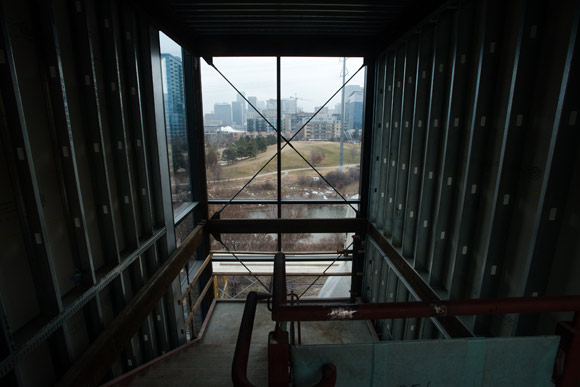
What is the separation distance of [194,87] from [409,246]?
15.4 ft

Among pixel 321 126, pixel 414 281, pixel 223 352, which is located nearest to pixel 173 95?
pixel 321 126

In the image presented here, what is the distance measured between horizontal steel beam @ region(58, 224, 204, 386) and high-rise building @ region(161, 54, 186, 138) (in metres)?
2.03

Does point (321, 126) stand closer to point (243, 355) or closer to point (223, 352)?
point (223, 352)

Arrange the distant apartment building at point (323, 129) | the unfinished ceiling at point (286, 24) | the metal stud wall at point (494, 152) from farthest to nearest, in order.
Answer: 1. the distant apartment building at point (323, 129)
2. the unfinished ceiling at point (286, 24)
3. the metal stud wall at point (494, 152)

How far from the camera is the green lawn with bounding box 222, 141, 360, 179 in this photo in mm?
5867

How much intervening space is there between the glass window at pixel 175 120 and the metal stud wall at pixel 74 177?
2.02ft

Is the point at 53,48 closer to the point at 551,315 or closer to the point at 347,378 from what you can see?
the point at 347,378

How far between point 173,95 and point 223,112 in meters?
1.12

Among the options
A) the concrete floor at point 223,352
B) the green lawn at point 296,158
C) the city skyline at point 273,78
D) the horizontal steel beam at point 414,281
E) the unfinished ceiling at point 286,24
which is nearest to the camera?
the horizontal steel beam at point 414,281

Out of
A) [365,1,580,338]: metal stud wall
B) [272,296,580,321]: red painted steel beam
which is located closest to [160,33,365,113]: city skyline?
[365,1,580,338]: metal stud wall

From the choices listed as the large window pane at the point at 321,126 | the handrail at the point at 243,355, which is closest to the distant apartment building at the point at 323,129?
the large window pane at the point at 321,126

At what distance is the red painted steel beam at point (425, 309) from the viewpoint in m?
1.03

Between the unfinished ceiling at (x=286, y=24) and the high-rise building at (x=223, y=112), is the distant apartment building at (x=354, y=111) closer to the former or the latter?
the unfinished ceiling at (x=286, y=24)

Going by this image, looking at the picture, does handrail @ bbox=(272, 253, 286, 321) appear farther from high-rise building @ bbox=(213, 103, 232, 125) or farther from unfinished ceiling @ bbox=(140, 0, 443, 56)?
high-rise building @ bbox=(213, 103, 232, 125)
